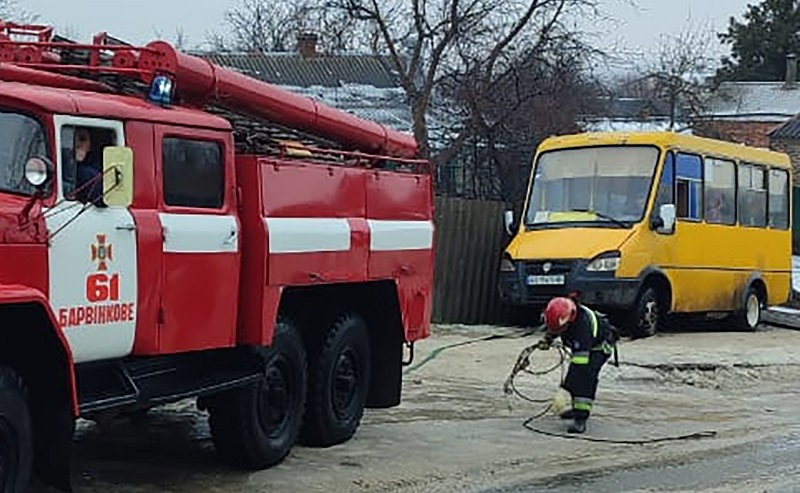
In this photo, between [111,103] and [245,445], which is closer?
[111,103]

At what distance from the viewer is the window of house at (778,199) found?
23.8 m

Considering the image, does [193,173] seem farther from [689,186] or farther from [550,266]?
[689,186]

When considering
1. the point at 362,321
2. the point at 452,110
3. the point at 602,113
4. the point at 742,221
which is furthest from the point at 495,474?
the point at 602,113

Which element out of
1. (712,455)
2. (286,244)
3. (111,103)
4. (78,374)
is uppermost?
(111,103)

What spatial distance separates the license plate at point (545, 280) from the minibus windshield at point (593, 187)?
0.96 m

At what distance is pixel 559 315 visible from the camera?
11680 mm

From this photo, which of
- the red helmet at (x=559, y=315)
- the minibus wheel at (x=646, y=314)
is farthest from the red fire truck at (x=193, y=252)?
the minibus wheel at (x=646, y=314)

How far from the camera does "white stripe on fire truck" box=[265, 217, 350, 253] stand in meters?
9.05

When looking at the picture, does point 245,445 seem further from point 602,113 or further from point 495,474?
point 602,113

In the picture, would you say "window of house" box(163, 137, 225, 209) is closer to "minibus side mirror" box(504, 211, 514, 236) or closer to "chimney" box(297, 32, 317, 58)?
"minibus side mirror" box(504, 211, 514, 236)

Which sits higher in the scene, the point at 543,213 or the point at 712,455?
the point at 543,213

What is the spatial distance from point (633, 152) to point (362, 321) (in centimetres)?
1036

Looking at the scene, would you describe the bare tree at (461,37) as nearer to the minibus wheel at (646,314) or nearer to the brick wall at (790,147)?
the minibus wheel at (646,314)

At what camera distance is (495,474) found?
9930 mm
